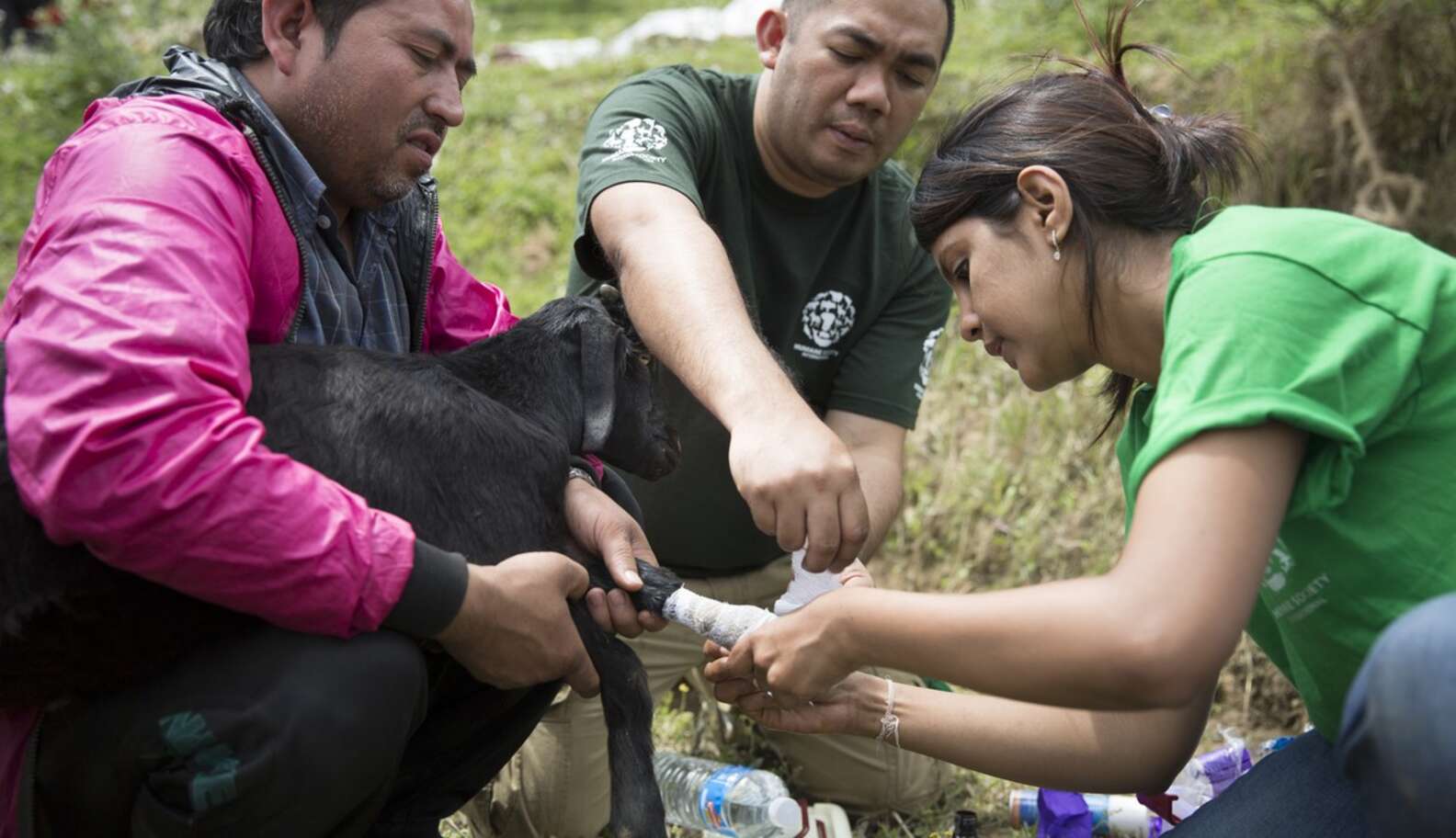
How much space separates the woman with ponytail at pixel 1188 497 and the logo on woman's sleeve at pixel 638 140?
92 cm

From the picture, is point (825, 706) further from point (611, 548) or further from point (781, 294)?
point (781, 294)

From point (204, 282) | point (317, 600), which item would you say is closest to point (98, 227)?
point (204, 282)

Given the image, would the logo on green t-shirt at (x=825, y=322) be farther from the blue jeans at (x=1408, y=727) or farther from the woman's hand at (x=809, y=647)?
the blue jeans at (x=1408, y=727)

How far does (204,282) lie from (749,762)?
2573 millimetres

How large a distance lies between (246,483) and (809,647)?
1011mm

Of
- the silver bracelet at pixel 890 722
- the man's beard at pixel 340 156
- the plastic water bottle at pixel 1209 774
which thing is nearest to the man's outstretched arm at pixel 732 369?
the silver bracelet at pixel 890 722

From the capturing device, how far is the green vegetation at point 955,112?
18.0 feet

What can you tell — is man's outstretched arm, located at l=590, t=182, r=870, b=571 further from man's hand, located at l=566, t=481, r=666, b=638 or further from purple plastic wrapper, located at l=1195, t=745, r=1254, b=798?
purple plastic wrapper, located at l=1195, t=745, r=1254, b=798

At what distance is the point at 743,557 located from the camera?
170 inches

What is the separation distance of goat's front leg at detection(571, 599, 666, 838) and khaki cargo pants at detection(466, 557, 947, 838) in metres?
1.04

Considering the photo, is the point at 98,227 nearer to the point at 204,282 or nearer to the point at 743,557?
the point at 204,282

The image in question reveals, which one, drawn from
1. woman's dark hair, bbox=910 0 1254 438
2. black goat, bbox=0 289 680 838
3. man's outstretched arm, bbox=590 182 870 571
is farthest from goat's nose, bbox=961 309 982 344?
black goat, bbox=0 289 680 838

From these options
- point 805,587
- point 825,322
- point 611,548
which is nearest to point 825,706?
point 805,587

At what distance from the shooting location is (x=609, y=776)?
3.99 metres
